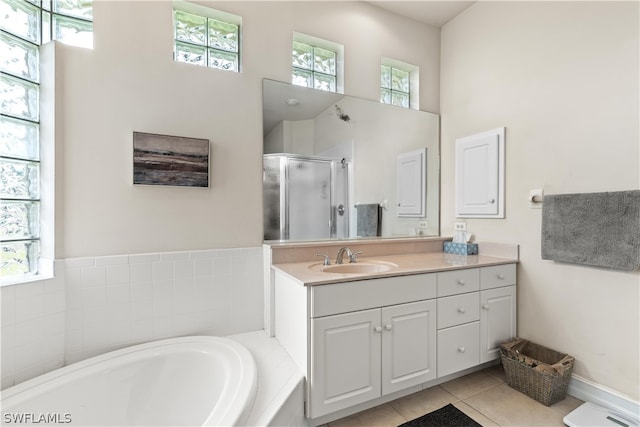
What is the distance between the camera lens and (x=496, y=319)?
1966 millimetres

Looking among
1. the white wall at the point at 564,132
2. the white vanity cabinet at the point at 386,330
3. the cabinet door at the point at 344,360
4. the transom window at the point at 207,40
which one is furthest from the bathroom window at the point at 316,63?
the cabinet door at the point at 344,360

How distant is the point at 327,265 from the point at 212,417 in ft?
3.41

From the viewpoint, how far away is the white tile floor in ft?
5.16

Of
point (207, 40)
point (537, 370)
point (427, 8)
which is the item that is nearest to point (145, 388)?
point (207, 40)

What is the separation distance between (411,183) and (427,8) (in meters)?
1.50

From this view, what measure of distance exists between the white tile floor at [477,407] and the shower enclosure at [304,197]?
3.75 feet

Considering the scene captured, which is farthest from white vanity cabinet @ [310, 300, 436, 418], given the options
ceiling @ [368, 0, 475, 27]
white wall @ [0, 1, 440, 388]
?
ceiling @ [368, 0, 475, 27]

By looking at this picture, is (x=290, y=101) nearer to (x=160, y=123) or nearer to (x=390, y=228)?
(x=160, y=123)

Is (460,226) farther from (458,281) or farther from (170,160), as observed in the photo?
(170,160)

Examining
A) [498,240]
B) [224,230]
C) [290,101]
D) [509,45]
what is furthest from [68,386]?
[509,45]

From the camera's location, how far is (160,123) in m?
1.72

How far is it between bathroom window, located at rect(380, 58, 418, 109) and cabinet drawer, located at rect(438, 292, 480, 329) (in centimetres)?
169

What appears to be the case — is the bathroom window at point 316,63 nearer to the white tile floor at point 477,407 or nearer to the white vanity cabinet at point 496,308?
the white vanity cabinet at point 496,308

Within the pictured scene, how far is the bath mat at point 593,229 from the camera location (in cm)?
150
